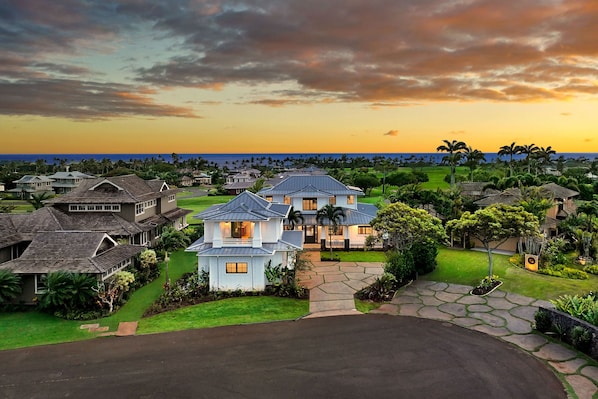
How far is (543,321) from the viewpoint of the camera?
19.6 metres

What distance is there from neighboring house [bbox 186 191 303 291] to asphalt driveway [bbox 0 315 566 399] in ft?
18.9

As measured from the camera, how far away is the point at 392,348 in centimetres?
1827

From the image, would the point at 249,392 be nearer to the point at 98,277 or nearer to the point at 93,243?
the point at 98,277

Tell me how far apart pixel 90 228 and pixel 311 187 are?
21169 millimetres

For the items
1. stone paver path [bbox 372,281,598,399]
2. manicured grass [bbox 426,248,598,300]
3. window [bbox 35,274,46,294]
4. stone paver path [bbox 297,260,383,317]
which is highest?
window [bbox 35,274,46,294]

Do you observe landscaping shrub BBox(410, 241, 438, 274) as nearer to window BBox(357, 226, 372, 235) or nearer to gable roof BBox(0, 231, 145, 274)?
window BBox(357, 226, 372, 235)

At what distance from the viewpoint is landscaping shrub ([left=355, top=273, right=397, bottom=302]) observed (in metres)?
25.1

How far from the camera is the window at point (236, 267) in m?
26.5

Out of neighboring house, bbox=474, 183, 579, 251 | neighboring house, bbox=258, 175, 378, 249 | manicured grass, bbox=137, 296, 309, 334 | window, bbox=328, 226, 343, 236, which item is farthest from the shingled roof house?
neighboring house, bbox=474, 183, 579, 251

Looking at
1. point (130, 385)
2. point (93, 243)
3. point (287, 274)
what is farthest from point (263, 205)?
point (130, 385)

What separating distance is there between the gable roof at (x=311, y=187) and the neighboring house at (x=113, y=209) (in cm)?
1248

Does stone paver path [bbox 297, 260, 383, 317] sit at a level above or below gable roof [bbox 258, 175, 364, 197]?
below

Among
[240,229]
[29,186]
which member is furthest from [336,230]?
[29,186]

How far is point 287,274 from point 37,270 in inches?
583
